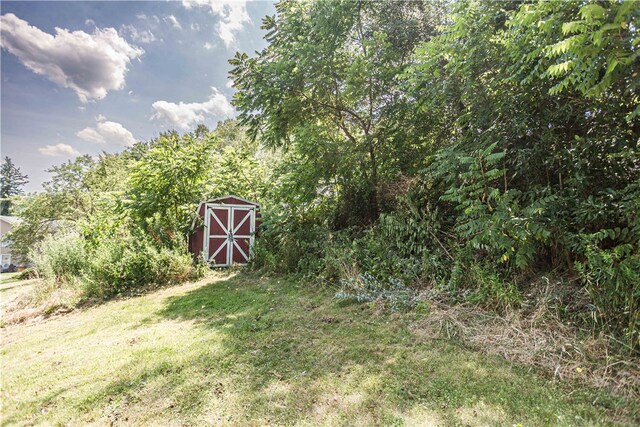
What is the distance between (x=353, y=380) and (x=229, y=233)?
277 inches

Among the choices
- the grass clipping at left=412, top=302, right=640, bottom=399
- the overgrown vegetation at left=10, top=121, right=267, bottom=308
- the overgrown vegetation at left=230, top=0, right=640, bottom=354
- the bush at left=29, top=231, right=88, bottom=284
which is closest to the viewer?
the grass clipping at left=412, top=302, right=640, bottom=399

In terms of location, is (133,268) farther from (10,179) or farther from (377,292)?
(10,179)

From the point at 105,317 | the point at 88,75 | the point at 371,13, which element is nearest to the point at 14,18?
the point at 88,75

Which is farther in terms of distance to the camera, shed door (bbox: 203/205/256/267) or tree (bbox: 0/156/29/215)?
tree (bbox: 0/156/29/215)

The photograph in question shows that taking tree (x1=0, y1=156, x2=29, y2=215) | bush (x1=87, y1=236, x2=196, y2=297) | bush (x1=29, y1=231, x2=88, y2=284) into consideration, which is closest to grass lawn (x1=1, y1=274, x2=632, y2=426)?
bush (x1=87, y1=236, x2=196, y2=297)

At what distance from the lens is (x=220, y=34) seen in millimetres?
8969

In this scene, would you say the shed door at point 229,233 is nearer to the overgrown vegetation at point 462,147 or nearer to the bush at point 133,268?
the overgrown vegetation at point 462,147

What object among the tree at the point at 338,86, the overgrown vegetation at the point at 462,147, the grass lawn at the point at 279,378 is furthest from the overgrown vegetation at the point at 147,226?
the grass lawn at the point at 279,378

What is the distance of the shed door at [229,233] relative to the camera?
27.8ft

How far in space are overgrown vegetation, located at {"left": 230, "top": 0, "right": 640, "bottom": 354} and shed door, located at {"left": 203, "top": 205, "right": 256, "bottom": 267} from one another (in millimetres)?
1043

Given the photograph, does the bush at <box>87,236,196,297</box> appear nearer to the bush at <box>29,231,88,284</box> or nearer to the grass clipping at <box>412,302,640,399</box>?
the bush at <box>29,231,88,284</box>

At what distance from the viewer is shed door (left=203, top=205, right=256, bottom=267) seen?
8469 mm

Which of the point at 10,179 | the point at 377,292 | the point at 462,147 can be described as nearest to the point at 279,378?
the point at 377,292

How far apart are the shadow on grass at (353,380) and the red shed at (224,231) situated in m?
5.00
